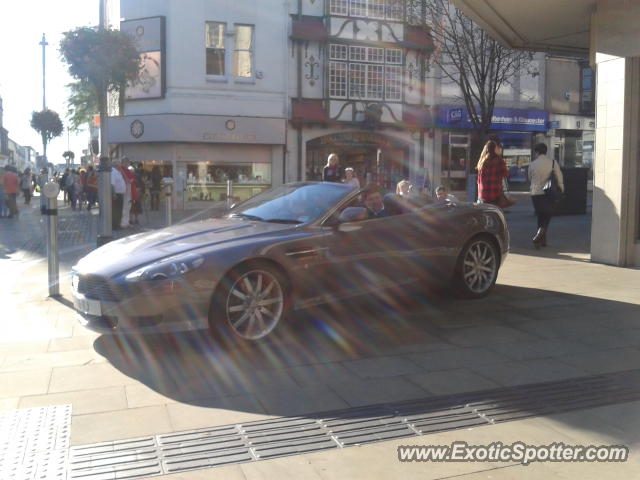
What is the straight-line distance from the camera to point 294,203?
668 cm

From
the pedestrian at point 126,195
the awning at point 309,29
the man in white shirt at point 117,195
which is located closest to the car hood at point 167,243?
the man in white shirt at point 117,195

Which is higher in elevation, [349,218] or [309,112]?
[309,112]

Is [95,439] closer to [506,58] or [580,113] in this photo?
[506,58]

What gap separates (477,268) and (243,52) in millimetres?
21479

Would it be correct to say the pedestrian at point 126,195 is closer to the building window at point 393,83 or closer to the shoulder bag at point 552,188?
the shoulder bag at point 552,188

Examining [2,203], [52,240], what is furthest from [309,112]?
[52,240]

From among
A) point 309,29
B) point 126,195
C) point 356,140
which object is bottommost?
point 126,195

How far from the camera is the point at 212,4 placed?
26328 millimetres

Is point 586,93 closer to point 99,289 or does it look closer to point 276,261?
point 276,261

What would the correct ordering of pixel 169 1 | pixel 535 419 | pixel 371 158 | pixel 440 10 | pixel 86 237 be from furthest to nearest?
pixel 371 158 → pixel 169 1 → pixel 440 10 → pixel 86 237 → pixel 535 419

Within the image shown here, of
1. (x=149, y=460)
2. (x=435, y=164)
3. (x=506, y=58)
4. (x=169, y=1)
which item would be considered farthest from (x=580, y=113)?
(x=149, y=460)

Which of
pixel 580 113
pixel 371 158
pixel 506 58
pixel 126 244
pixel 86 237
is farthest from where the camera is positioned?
pixel 580 113

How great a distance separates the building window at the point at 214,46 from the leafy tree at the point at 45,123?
2283cm

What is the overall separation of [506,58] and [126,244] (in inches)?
649
